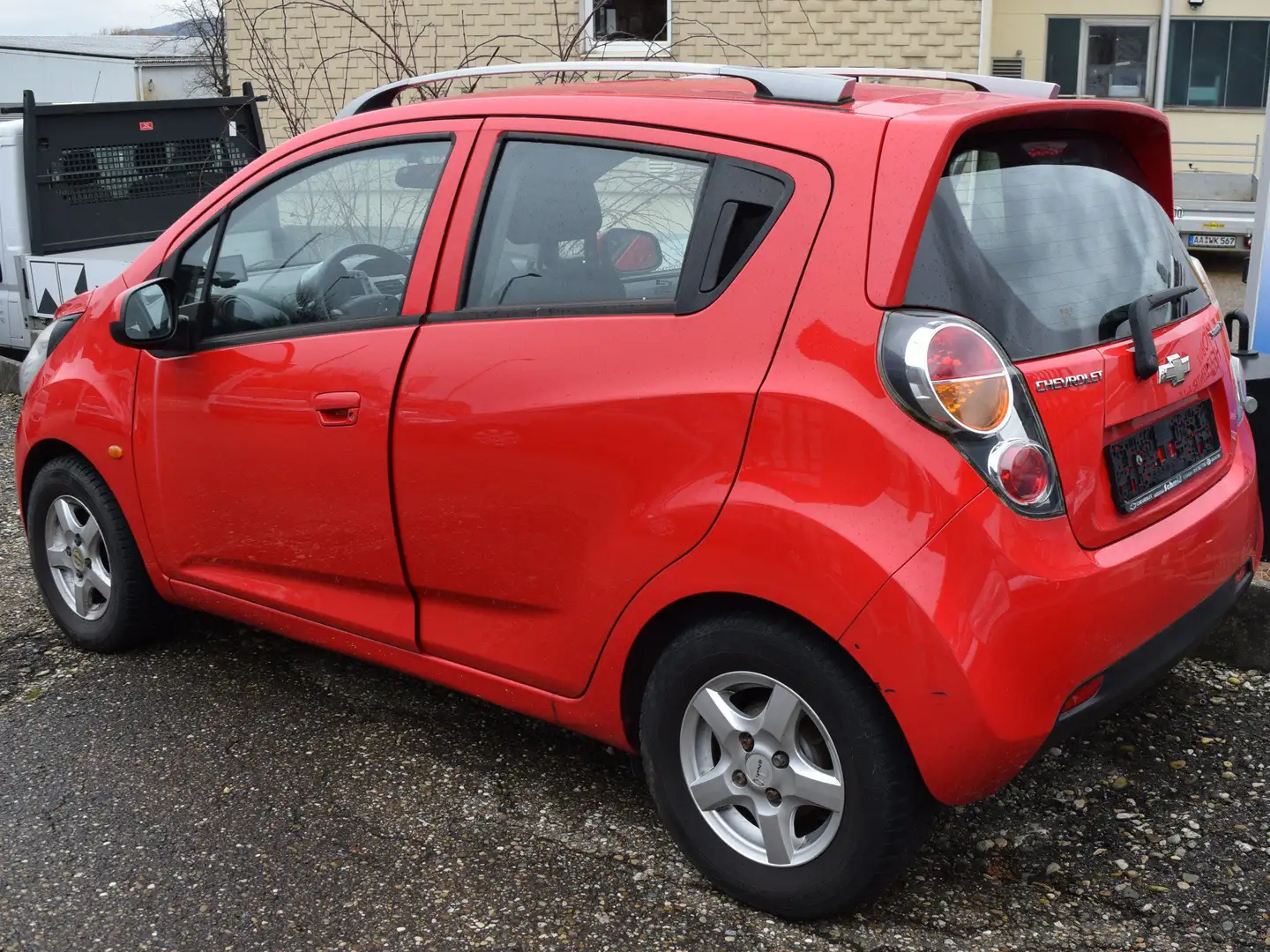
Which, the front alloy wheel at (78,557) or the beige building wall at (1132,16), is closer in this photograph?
the front alloy wheel at (78,557)

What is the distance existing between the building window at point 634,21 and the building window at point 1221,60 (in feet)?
29.9

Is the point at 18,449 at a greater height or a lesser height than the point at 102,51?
lesser

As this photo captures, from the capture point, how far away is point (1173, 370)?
296cm

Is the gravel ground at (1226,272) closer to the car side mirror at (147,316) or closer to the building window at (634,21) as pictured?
the building window at (634,21)

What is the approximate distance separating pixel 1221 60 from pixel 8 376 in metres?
17.3

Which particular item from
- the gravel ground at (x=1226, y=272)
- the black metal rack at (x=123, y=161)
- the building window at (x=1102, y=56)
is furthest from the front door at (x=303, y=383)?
the building window at (x=1102, y=56)

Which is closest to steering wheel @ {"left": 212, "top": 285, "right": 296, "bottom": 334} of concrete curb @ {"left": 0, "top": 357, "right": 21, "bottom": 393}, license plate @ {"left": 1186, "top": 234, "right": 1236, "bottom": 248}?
concrete curb @ {"left": 0, "top": 357, "right": 21, "bottom": 393}

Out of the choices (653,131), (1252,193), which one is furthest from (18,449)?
(1252,193)

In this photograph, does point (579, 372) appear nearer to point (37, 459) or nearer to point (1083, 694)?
point (1083, 694)

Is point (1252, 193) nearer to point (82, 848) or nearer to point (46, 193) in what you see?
point (46, 193)

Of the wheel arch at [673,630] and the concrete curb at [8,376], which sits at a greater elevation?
the wheel arch at [673,630]

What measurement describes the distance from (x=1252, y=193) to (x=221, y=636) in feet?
44.7

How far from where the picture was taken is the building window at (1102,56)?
19578mm

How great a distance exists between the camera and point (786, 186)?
2.75 metres
